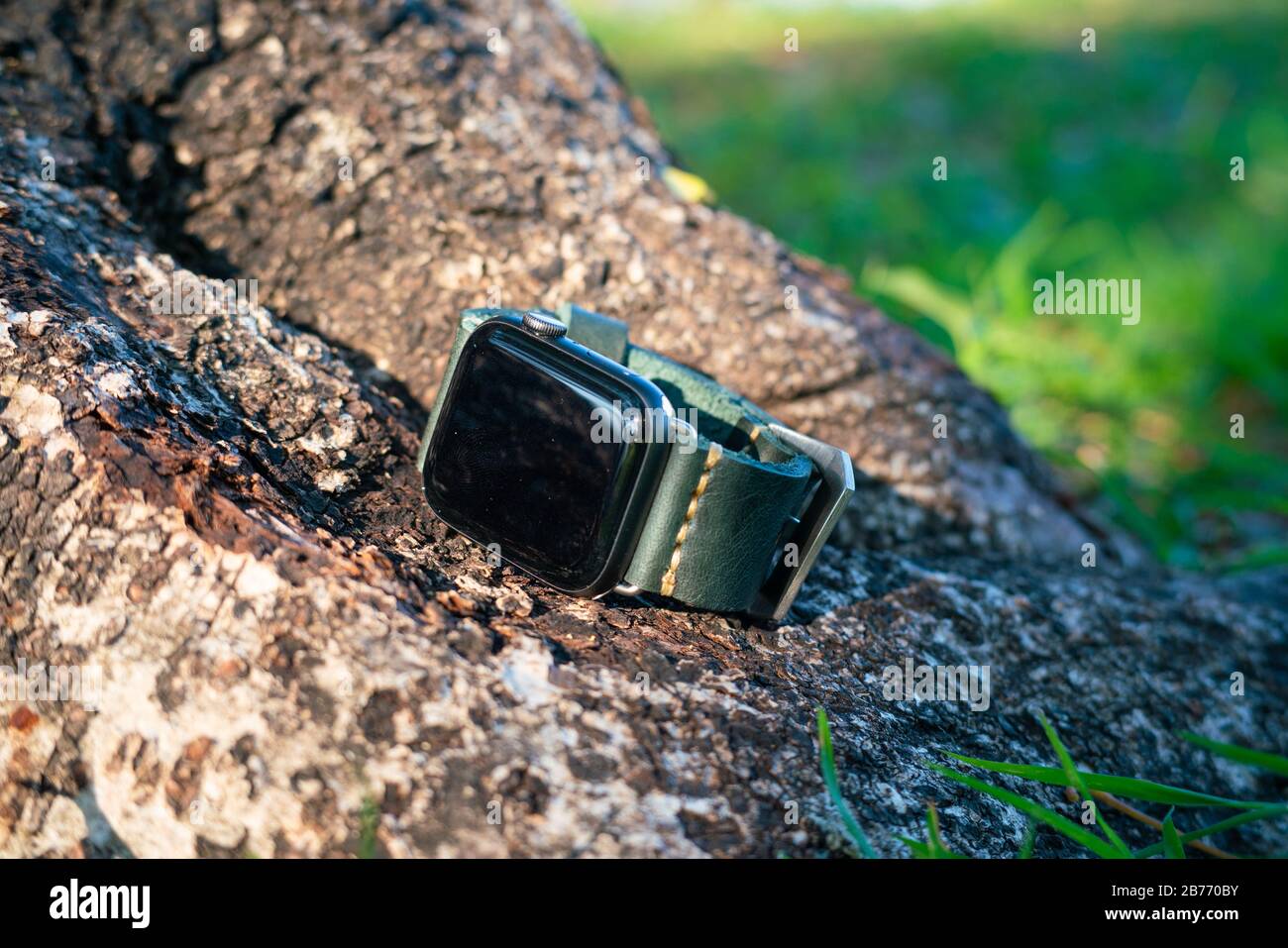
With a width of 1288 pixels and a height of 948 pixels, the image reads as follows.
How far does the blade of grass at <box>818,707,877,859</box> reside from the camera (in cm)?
123

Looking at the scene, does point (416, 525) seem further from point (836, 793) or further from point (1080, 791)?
point (1080, 791)

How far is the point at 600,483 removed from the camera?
1402 millimetres

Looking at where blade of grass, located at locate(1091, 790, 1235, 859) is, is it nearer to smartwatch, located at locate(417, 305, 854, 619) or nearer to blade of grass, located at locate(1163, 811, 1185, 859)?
blade of grass, located at locate(1163, 811, 1185, 859)

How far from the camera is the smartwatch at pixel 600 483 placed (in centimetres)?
141

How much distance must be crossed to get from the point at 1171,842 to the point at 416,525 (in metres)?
1.19

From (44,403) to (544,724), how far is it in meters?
0.77

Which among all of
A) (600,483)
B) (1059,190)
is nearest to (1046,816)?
(600,483)

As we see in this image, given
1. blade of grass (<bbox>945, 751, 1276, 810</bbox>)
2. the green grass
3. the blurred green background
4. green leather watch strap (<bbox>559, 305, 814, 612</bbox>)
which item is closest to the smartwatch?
green leather watch strap (<bbox>559, 305, 814, 612</bbox>)

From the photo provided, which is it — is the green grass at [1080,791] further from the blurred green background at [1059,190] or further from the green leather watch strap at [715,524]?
the blurred green background at [1059,190]

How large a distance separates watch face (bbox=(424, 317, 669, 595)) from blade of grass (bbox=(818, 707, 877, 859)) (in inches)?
14.1

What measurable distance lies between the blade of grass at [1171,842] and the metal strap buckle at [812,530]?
62 cm

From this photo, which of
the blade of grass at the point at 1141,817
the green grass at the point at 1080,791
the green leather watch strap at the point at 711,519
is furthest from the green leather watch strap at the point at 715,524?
the blade of grass at the point at 1141,817

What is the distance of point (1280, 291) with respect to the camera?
414 cm
